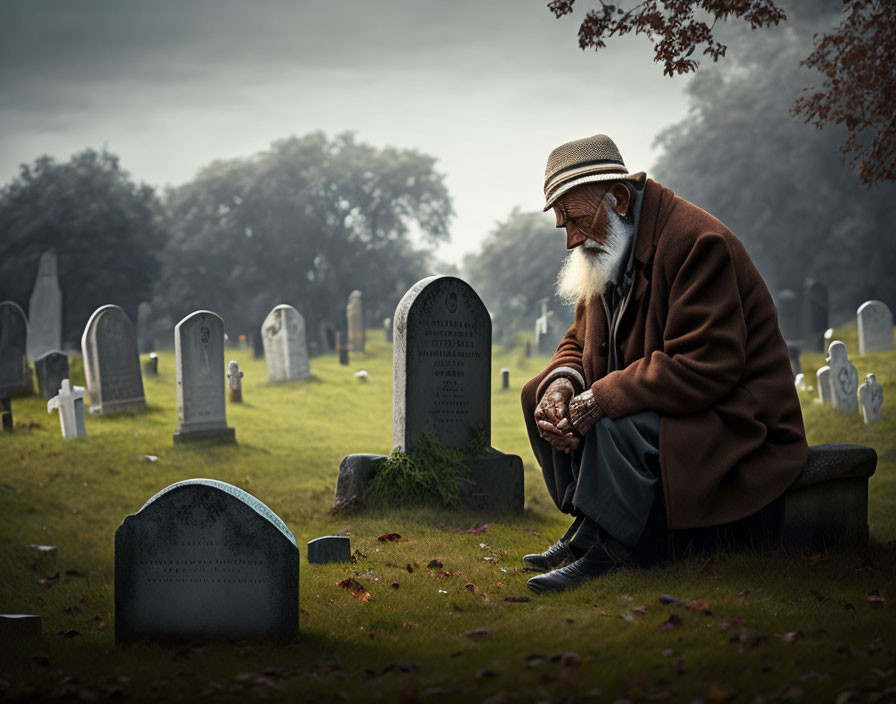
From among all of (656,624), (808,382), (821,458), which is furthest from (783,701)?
(808,382)

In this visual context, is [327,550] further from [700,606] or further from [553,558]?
[700,606]

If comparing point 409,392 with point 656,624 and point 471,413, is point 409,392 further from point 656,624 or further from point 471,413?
point 656,624

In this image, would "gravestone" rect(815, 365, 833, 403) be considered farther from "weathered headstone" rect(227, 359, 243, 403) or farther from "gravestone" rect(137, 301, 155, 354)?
"gravestone" rect(137, 301, 155, 354)

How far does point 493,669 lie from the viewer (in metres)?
3.21

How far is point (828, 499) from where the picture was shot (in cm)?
470

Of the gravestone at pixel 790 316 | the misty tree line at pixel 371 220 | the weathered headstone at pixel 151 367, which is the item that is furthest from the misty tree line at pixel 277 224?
the gravestone at pixel 790 316

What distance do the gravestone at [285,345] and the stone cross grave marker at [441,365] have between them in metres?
11.8

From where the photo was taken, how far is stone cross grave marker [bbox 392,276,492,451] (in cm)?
830

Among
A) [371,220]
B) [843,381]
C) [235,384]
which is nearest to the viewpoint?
[843,381]

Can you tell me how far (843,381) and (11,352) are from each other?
1473cm

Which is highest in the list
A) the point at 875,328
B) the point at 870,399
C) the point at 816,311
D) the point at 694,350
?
the point at 816,311

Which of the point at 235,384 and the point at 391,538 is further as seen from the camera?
the point at 235,384

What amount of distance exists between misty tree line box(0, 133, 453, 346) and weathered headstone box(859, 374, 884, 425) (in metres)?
32.5

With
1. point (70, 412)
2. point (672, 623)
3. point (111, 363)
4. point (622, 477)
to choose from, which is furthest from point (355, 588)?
point (111, 363)
